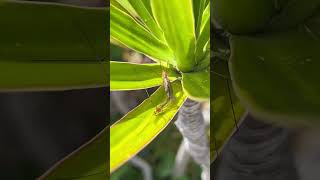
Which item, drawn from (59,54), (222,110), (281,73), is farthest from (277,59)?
(59,54)

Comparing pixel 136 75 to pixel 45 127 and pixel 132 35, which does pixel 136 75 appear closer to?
pixel 132 35

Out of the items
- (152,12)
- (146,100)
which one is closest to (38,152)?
(146,100)

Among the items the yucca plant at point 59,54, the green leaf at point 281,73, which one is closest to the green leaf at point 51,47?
the yucca plant at point 59,54

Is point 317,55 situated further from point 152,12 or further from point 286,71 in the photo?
point 152,12

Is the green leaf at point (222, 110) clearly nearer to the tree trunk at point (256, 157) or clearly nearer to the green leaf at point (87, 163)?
the tree trunk at point (256, 157)

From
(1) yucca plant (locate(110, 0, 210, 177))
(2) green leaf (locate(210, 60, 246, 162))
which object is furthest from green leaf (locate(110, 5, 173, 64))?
(2) green leaf (locate(210, 60, 246, 162))

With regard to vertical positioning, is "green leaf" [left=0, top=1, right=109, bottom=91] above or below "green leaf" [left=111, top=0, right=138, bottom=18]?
below

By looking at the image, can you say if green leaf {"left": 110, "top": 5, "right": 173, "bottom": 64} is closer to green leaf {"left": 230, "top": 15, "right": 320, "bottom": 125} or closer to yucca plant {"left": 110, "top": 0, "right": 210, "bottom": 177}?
yucca plant {"left": 110, "top": 0, "right": 210, "bottom": 177}
